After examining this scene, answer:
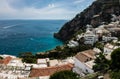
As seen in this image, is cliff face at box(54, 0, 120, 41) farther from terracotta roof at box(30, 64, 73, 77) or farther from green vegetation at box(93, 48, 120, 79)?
green vegetation at box(93, 48, 120, 79)

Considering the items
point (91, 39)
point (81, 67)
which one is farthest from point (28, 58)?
point (91, 39)

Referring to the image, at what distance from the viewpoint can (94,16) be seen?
97.3 meters

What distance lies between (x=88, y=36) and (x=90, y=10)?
135 feet

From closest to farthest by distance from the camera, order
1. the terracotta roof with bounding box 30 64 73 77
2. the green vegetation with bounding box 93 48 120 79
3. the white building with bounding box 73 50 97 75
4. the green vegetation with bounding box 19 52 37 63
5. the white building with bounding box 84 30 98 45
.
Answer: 1. the green vegetation with bounding box 93 48 120 79
2. the white building with bounding box 73 50 97 75
3. the terracotta roof with bounding box 30 64 73 77
4. the green vegetation with bounding box 19 52 37 63
5. the white building with bounding box 84 30 98 45

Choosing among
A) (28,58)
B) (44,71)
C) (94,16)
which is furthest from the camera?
(94,16)

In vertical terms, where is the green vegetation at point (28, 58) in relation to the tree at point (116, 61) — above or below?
below

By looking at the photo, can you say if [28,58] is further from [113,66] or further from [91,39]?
[113,66]

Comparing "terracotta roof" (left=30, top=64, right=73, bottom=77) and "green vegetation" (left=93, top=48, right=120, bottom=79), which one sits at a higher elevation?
"green vegetation" (left=93, top=48, right=120, bottom=79)

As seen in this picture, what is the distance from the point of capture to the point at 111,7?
96000 mm

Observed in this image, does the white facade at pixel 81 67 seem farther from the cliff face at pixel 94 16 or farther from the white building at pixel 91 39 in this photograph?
the cliff face at pixel 94 16

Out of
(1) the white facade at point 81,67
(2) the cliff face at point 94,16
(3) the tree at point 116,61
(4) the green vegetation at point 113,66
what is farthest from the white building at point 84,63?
(2) the cliff face at point 94,16

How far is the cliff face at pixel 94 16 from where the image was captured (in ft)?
310

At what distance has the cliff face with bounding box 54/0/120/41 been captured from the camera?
9456 centimetres

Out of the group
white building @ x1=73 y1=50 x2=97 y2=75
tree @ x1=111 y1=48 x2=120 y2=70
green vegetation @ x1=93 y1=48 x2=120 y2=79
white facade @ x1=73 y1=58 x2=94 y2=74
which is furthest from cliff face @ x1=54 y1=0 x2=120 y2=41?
tree @ x1=111 y1=48 x2=120 y2=70
